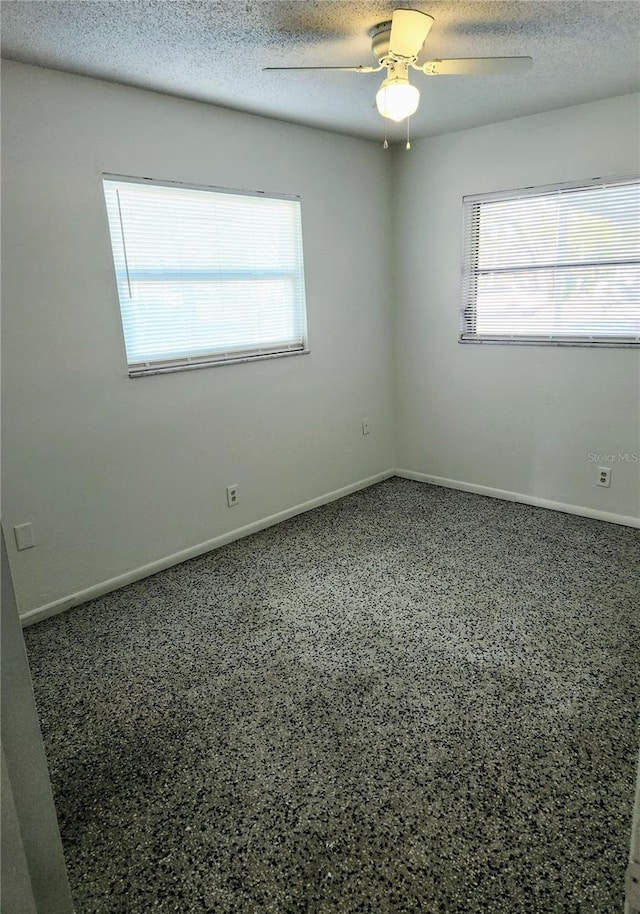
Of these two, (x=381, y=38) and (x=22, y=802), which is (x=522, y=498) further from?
(x=22, y=802)

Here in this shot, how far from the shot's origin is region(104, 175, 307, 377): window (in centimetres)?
290

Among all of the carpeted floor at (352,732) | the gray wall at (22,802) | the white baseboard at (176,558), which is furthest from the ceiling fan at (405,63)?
the white baseboard at (176,558)

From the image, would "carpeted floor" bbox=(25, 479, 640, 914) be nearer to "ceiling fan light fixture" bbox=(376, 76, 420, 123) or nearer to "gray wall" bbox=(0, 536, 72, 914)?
"gray wall" bbox=(0, 536, 72, 914)

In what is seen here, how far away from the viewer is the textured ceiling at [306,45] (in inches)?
77.5

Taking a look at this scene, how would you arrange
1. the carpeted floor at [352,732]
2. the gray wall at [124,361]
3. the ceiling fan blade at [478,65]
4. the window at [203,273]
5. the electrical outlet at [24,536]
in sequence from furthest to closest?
the window at [203,273] < the electrical outlet at [24,536] < the gray wall at [124,361] < the ceiling fan blade at [478,65] < the carpeted floor at [352,732]

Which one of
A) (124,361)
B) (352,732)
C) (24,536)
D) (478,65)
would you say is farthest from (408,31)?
(24,536)

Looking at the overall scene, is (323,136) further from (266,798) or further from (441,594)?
(266,798)

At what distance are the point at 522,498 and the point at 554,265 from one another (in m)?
1.60

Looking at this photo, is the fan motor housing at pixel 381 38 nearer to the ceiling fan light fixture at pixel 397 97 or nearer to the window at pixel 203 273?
the ceiling fan light fixture at pixel 397 97

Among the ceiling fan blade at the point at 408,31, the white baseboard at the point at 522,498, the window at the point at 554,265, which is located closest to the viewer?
the ceiling fan blade at the point at 408,31

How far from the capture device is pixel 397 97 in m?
2.12

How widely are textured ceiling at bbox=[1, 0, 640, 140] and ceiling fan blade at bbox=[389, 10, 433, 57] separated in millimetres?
47

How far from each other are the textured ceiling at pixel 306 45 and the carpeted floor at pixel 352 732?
2.46 meters

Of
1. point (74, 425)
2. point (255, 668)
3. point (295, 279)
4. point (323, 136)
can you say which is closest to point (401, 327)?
point (295, 279)
